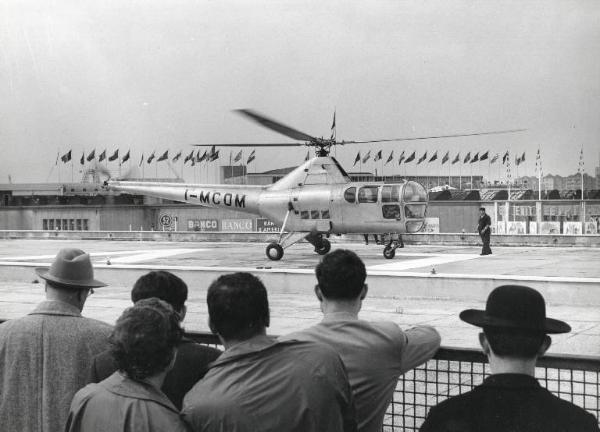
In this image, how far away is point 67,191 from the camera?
8138 cm

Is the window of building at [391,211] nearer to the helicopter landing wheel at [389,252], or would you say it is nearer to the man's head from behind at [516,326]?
the helicopter landing wheel at [389,252]

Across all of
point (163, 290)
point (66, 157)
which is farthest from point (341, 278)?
point (66, 157)

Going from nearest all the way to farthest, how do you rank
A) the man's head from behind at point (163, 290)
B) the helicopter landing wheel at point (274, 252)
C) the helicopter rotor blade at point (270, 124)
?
the man's head from behind at point (163, 290) → the helicopter rotor blade at point (270, 124) → the helicopter landing wheel at point (274, 252)

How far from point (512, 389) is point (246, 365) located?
3.15ft

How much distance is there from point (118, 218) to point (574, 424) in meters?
54.6

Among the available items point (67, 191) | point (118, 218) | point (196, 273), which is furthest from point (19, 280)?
point (67, 191)

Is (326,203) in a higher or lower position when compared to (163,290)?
higher

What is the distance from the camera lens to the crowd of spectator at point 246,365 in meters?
2.33

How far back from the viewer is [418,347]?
3209 millimetres

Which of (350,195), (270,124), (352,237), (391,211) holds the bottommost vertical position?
(352,237)

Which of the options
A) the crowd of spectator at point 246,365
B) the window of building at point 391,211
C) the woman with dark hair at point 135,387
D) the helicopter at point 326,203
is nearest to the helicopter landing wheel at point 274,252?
the helicopter at point 326,203

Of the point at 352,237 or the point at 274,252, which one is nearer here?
the point at 274,252

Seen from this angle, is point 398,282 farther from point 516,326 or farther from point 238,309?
point 516,326

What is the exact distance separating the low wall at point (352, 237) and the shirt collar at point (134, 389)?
25.9 m
